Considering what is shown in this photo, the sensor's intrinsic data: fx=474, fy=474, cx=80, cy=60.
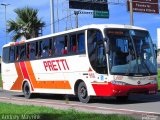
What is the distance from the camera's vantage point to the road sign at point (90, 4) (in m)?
45.0

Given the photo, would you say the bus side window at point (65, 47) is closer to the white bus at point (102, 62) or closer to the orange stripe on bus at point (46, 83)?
the white bus at point (102, 62)

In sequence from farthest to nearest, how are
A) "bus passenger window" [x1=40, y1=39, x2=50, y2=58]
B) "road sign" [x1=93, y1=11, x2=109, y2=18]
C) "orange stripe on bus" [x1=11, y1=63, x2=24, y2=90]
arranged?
"road sign" [x1=93, y1=11, x2=109, y2=18] → "orange stripe on bus" [x1=11, y1=63, x2=24, y2=90] → "bus passenger window" [x1=40, y1=39, x2=50, y2=58]

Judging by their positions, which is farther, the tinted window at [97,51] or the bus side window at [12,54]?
the bus side window at [12,54]

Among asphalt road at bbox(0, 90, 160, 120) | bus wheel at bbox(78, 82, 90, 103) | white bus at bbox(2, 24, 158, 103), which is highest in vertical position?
white bus at bbox(2, 24, 158, 103)

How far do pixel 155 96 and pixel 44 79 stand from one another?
17.6 ft

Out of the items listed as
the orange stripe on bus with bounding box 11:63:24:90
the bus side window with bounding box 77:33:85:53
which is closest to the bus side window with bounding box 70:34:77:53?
the bus side window with bounding box 77:33:85:53

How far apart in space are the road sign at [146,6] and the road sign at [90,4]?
18.9 feet

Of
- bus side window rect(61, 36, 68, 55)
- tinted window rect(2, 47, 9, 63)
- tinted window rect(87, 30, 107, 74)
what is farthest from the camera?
tinted window rect(2, 47, 9, 63)

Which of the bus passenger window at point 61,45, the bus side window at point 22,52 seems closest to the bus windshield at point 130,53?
the bus passenger window at point 61,45

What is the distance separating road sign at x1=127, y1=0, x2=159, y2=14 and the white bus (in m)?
18.8

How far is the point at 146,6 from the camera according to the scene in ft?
136

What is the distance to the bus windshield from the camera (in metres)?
18.1

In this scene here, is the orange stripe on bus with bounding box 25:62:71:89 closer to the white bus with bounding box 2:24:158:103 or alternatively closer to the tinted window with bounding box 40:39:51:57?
the white bus with bounding box 2:24:158:103

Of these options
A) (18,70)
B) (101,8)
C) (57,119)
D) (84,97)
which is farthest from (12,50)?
(101,8)
